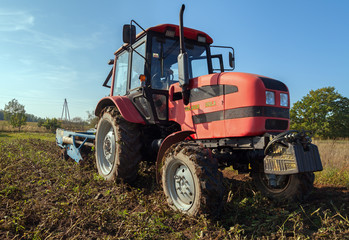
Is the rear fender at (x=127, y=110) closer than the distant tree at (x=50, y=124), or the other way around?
the rear fender at (x=127, y=110)

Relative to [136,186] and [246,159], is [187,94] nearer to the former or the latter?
[246,159]

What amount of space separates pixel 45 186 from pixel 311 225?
380 centimetres

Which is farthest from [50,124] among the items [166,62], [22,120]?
[166,62]

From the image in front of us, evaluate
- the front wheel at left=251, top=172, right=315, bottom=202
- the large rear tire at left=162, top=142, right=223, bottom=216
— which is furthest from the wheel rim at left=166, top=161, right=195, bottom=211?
the front wheel at left=251, top=172, right=315, bottom=202

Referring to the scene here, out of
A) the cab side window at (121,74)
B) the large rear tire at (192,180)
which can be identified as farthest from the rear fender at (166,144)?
the cab side window at (121,74)

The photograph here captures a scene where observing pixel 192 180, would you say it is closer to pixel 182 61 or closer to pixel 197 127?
pixel 197 127

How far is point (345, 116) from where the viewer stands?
32.1 metres

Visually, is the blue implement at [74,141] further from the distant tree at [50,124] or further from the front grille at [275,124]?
the distant tree at [50,124]

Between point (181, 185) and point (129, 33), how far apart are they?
7.04 feet

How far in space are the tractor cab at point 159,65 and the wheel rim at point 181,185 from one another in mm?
1018

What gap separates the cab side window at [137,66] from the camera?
4195 millimetres

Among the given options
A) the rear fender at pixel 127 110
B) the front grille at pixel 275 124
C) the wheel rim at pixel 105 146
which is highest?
the rear fender at pixel 127 110

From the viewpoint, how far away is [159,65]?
411 cm

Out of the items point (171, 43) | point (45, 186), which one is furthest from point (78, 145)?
point (171, 43)
